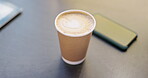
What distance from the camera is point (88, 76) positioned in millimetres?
525

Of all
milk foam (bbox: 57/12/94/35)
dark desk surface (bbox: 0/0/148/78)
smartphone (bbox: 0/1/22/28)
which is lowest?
dark desk surface (bbox: 0/0/148/78)

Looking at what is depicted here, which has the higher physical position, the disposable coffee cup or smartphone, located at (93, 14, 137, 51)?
the disposable coffee cup

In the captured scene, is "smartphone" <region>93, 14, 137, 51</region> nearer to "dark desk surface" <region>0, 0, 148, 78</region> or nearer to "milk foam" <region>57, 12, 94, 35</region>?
"dark desk surface" <region>0, 0, 148, 78</region>

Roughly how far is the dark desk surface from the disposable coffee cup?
0.05m

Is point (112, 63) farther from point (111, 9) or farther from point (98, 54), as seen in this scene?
point (111, 9)

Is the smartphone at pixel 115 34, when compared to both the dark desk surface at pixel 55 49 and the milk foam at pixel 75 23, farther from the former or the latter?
the milk foam at pixel 75 23

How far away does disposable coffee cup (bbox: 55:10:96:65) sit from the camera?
0.46 meters

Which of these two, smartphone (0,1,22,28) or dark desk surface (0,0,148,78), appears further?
smartphone (0,1,22,28)

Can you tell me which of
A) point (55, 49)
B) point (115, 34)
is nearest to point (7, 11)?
point (55, 49)

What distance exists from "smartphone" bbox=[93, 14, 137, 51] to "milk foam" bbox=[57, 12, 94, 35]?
0.40ft

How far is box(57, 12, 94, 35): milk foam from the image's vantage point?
0.48 meters

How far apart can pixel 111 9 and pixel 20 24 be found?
16.4 inches

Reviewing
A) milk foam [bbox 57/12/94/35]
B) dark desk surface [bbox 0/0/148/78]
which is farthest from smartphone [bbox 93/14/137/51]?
milk foam [bbox 57/12/94/35]

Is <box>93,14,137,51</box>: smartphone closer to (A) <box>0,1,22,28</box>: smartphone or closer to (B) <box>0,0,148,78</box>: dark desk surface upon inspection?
(B) <box>0,0,148,78</box>: dark desk surface
